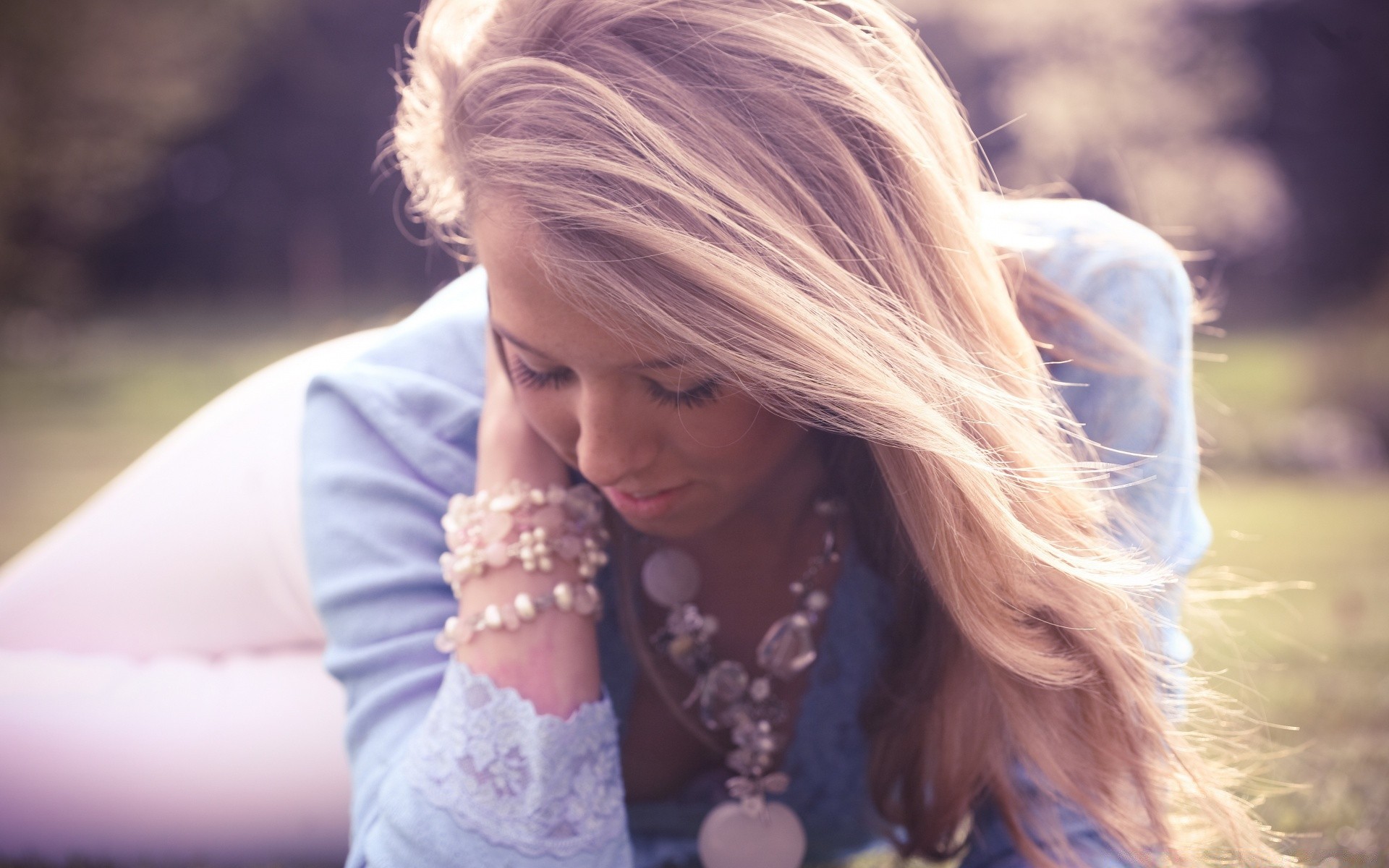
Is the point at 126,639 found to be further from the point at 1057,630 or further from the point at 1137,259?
the point at 1137,259

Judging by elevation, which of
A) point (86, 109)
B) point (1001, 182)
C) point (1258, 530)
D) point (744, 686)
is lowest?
point (1258, 530)

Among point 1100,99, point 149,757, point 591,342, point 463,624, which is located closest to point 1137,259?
point 591,342

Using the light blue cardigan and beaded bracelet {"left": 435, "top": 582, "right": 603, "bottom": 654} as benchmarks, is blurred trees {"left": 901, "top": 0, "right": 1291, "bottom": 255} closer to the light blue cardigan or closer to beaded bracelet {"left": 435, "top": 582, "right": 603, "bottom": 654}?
the light blue cardigan

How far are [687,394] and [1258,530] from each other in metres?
4.68

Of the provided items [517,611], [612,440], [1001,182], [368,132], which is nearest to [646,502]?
[612,440]

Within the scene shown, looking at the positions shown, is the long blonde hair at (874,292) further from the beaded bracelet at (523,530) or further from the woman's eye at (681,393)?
the beaded bracelet at (523,530)

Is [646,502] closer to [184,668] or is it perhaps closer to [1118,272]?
[1118,272]

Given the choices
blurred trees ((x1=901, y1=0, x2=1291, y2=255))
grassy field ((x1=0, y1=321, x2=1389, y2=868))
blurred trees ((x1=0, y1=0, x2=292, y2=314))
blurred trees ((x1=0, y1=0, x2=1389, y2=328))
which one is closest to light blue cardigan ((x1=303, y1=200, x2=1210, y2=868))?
grassy field ((x1=0, y1=321, x2=1389, y2=868))

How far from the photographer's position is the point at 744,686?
1807 mm

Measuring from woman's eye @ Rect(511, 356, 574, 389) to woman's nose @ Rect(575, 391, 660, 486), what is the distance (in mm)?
60

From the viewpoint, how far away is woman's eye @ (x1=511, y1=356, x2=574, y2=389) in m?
1.40

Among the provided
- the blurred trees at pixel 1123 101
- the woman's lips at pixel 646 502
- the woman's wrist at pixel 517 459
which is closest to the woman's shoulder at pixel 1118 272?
the woman's lips at pixel 646 502

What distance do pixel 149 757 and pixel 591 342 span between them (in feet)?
5.38

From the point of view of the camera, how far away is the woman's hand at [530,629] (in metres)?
1.55
